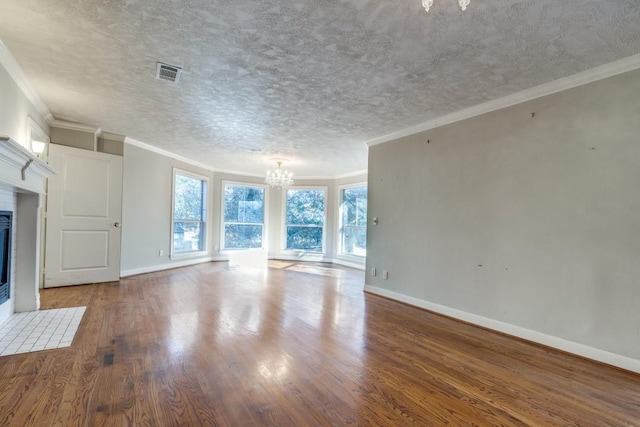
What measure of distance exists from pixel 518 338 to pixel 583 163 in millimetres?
1778

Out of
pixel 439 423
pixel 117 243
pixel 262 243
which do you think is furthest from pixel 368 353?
pixel 262 243

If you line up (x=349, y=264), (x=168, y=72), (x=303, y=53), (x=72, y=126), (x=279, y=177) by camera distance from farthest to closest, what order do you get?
(x=349, y=264)
(x=279, y=177)
(x=72, y=126)
(x=168, y=72)
(x=303, y=53)

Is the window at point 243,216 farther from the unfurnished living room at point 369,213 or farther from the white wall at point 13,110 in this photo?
the white wall at point 13,110

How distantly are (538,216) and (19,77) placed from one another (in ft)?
17.6

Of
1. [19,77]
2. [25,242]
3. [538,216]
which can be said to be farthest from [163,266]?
[538,216]

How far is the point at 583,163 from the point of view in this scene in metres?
2.68

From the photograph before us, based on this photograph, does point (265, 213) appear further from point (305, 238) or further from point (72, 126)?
point (72, 126)

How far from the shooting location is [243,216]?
8367 millimetres

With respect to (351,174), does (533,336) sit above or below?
below

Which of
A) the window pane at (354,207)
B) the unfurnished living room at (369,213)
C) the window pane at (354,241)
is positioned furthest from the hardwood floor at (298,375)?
the window pane at (354,207)

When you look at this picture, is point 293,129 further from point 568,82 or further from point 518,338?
point 518,338

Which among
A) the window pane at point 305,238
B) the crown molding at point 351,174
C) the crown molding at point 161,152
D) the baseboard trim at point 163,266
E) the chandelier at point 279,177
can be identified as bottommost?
the baseboard trim at point 163,266

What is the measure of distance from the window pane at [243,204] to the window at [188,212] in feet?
2.38

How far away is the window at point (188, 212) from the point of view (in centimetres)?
665
